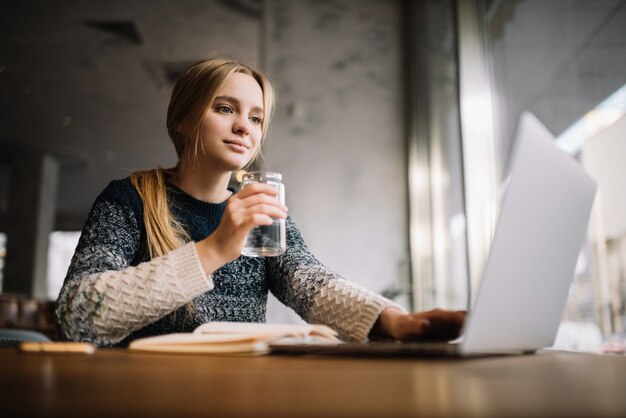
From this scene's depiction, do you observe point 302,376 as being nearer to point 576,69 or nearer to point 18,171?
point 576,69

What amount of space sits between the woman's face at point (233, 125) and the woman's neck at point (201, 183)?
0.06m

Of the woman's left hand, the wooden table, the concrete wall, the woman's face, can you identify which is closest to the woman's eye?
the woman's face

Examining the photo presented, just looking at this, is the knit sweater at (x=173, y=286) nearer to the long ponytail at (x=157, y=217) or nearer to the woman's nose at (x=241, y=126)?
the long ponytail at (x=157, y=217)

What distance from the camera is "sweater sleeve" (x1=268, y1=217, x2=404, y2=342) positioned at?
1.00 metres

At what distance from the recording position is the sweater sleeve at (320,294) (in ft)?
3.30

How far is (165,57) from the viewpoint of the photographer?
4512 mm

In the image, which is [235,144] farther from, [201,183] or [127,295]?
[127,295]

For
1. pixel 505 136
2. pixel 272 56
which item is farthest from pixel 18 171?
pixel 505 136

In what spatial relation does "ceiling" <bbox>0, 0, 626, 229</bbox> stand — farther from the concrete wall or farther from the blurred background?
the concrete wall

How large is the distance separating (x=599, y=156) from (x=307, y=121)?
291 cm

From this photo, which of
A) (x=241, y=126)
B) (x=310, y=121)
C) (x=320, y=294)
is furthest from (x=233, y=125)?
(x=310, y=121)

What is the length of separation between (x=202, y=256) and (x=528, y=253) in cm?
52

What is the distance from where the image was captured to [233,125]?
1323 mm

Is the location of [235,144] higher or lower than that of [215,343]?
higher
